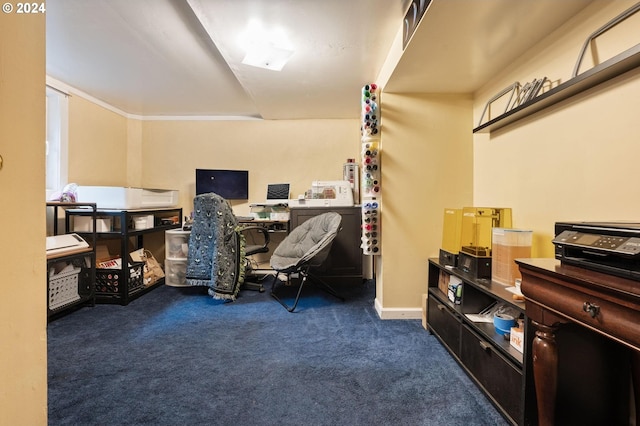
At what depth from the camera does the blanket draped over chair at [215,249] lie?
105 inches

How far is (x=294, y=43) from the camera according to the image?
190cm

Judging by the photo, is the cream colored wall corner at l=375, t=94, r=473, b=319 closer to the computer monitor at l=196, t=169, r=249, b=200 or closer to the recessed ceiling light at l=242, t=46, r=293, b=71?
the recessed ceiling light at l=242, t=46, r=293, b=71

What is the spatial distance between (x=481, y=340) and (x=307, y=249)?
70.2 inches

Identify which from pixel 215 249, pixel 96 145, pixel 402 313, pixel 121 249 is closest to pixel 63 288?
pixel 121 249

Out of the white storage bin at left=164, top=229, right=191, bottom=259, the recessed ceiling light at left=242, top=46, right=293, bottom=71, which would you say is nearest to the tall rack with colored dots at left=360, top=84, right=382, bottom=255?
the recessed ceiling light at left=242, top=46, right=293, bottom=71

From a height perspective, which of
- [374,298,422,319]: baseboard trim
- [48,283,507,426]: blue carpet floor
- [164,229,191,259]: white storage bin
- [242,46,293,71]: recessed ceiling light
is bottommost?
[48,283,507,426]: blue carpet floor

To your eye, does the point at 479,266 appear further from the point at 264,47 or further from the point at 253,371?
the point at 264,47

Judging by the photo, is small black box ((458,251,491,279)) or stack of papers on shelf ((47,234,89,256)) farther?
stack of papers on shelf ((47,234,89,256))

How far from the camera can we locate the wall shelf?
3.23 feet

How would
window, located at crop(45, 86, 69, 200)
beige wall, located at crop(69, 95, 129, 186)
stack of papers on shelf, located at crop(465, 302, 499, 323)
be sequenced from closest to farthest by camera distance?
1. stack of papers on shelf, located at crop(465, 302, 499, 323)
2. window, located at crop(45, 86, 69, 200)
3. beige wall, located at crop(69, 95, 129, 186)

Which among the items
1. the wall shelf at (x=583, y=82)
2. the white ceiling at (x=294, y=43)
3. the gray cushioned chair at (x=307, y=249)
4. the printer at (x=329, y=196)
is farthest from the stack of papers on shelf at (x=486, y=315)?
the printer at (x=329, y=196)

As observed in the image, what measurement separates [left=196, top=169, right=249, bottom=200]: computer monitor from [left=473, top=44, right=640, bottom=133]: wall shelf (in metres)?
2.95

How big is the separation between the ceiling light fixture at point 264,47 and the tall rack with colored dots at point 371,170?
2.23 ft

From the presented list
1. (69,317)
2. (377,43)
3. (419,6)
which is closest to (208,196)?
(69,317)
